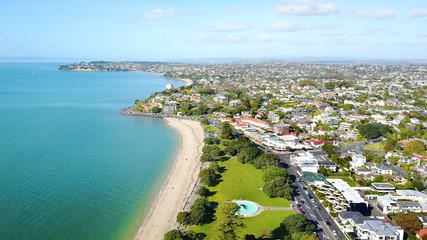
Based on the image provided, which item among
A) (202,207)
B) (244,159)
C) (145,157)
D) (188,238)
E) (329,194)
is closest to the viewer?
(188,238)

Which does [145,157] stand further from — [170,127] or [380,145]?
→ [380,145]

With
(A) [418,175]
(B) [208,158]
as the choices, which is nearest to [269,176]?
(B) [208,158]

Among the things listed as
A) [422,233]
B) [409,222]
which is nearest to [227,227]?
[409,222]

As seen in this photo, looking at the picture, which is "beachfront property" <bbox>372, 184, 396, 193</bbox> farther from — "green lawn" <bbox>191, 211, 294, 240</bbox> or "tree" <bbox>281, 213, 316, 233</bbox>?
"tree" <bbox>281, 213, 316, 233</bbox>

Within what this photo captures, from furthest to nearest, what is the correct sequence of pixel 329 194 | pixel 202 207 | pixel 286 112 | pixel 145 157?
1. pixel 286 112
2. pixel 145 157
3. pixel 329 194
4. pixel 202 207

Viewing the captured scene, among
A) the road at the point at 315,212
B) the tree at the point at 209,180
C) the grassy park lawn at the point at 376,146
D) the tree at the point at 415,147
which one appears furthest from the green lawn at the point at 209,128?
the tree at the point at 415,147

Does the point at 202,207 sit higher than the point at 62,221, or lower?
higher

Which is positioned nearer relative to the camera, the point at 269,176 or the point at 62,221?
the point at 62,221

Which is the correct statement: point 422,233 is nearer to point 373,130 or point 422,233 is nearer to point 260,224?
point 260,224
